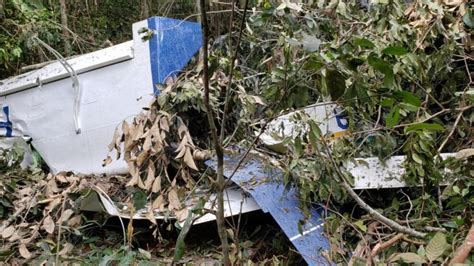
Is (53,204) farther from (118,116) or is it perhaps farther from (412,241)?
(412,241)

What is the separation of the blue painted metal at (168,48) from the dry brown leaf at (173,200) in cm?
93

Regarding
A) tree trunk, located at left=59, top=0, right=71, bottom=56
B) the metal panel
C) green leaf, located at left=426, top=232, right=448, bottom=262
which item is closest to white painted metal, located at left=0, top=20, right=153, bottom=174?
the metal panel

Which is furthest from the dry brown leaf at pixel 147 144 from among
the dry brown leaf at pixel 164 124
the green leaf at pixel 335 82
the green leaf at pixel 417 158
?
the green leaf at pixel 335 82

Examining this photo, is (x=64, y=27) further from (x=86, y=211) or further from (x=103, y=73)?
(x=86, y=211)

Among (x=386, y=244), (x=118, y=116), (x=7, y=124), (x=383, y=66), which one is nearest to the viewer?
(x=383, y=66)

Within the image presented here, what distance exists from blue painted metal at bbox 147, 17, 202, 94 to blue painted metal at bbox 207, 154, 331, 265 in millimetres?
931

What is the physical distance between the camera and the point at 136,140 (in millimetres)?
2752

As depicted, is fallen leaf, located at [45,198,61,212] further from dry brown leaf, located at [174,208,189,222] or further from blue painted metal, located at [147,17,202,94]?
blue painted metal, located at [147,17,202,94]

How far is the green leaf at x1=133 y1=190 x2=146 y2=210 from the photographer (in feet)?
8.84

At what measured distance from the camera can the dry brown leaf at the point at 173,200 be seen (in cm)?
253

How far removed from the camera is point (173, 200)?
100 inches

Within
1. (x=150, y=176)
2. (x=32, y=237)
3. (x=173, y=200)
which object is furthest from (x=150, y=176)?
(x=32, y=237)

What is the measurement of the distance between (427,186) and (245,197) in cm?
100

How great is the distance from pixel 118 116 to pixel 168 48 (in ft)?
2.31
